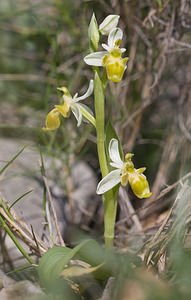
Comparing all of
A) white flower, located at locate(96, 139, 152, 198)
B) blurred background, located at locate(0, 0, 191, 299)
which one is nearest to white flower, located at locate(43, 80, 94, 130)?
white flower, located at locate(96, 139, 152, 198)

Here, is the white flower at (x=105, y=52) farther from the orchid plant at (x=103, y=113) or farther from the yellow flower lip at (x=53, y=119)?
the yellow flower lip at (x=53, y=119)

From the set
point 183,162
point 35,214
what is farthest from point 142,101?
point 35,214

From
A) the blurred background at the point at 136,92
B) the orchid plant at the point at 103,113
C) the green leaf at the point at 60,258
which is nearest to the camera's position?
the green leaf at the point at 60,258

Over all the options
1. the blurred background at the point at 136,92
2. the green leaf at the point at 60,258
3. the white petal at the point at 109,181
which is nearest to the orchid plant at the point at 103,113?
the white petal at the point at 109,181

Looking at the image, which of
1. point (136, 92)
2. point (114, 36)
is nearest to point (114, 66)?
point (114, 36)

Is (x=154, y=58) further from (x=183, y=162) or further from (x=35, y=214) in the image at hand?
(x=35, y=214)

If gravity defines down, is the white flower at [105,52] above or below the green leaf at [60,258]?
above

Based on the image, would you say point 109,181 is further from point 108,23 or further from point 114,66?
point 108,23
